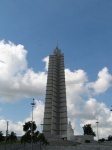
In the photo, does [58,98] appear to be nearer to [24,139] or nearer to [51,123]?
[51,123]

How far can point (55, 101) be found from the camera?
12181 cm

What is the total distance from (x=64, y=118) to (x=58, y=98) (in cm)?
1039

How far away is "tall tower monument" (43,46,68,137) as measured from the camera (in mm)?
117438

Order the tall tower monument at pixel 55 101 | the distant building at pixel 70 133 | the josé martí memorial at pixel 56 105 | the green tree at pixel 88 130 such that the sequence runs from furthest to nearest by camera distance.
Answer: the green tree at pixel 88 130 → the tall tower monument at pixel 55 101 → the josé martí memorial at pixel 56 105 → the distant building at pixel 70 133

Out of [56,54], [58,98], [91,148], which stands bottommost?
[91,148]

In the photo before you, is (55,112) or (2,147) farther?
(55,112)

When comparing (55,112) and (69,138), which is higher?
(55,112)

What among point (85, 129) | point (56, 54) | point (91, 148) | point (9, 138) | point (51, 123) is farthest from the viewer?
point (56, 54)

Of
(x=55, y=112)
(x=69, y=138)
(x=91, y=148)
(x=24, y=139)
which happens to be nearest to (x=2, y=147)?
(x=24, y=139)

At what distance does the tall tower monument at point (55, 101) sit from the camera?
385 ft

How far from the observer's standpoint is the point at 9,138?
7331 centimetres

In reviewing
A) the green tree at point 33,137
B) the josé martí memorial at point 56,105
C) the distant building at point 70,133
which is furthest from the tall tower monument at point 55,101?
the green tree at point 33,137

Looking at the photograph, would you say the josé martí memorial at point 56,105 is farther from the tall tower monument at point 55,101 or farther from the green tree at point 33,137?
the green tree at point 33,137

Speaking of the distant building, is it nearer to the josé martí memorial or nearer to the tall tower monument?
the josé martí memorial
